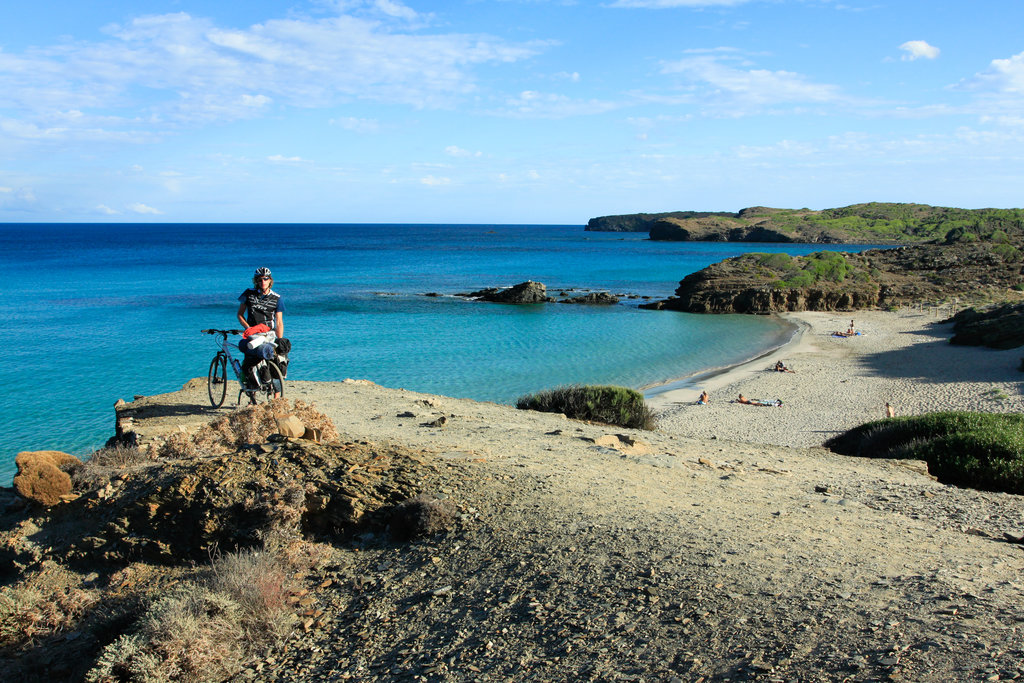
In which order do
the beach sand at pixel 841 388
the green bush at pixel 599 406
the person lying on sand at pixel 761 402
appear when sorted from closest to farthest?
the green bush at pixel 599 406 → the beach sand at pixel 841 388 → the person lying on sand at pixel 761 402

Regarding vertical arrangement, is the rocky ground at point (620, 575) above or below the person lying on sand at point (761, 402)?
above

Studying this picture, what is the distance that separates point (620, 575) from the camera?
5172 mm

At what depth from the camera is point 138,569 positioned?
6.18 m

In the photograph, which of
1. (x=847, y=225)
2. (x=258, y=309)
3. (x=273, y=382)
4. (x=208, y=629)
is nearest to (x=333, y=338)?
(x=273, y=382)

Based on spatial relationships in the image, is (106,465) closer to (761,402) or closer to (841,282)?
(761,402)

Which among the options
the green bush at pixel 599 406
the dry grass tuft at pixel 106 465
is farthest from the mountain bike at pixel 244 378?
the green bush at pixel 599 406

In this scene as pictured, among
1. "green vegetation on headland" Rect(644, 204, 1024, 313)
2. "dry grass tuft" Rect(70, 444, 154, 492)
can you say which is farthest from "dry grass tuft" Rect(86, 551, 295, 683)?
"green vegetation on headland" Rect(644, 204, 1024, 313)

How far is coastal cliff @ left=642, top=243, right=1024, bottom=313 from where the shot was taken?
163 feet

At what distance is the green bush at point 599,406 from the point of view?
14109 mm

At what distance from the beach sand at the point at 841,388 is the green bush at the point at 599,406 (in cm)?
123

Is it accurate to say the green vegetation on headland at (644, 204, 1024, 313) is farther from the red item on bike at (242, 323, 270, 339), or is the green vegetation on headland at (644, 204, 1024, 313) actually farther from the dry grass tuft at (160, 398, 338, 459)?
the dry grass tuft at (160, 398, 338, 459)

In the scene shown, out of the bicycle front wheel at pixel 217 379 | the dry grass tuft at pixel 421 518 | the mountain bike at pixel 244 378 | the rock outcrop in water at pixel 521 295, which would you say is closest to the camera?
the dry grass tuft at pixel 421 518

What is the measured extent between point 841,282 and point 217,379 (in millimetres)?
51717

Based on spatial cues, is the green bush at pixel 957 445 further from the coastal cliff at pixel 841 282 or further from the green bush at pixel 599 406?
the coastal cliff at pixel 841 282
